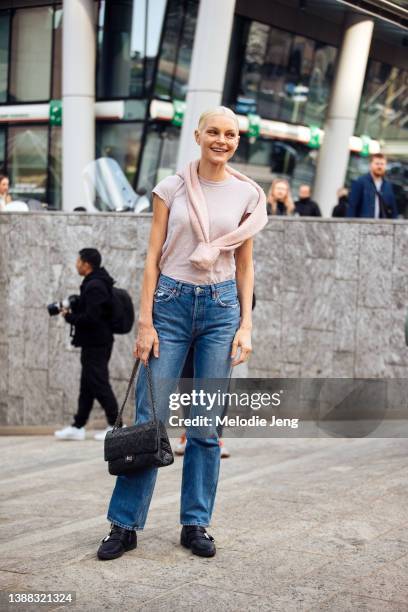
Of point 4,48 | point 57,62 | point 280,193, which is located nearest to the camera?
point 280,193

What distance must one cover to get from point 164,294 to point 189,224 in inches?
13.0

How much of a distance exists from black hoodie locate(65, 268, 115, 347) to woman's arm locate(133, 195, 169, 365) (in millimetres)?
5449

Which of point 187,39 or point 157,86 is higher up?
point 187,39

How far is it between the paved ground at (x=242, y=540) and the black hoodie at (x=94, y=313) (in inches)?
100

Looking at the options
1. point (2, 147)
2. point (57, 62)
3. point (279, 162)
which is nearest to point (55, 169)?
point (2, 147)

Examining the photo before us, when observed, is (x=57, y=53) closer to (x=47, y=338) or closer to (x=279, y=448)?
(x=47, y=338)


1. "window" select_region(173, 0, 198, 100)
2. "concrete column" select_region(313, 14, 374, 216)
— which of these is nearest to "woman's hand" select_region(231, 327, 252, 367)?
"window" select_region(173, 0, 198, 100)

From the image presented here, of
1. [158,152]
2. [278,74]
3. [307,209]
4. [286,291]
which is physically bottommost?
[158,152]

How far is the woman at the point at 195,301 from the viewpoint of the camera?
5059mm

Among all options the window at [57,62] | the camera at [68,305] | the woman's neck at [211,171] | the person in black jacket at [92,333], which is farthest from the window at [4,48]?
the woman's neck at [211,171]

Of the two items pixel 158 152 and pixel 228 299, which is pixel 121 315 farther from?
pixel 158 152

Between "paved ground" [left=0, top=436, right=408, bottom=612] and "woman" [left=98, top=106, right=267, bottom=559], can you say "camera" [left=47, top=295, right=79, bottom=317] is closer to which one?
"paved ground" [left=0, top=436, right=408, bottom=612]

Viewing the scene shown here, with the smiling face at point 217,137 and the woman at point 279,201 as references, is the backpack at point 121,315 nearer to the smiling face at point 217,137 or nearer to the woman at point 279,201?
the woman at point 279,201

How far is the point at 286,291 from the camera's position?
11.4m
